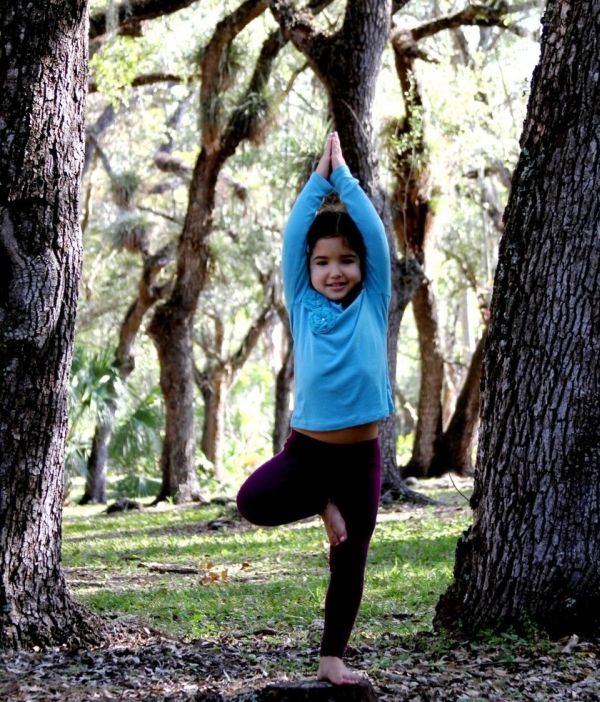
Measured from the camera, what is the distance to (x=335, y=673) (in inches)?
157

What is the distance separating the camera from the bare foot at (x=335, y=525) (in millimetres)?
3998

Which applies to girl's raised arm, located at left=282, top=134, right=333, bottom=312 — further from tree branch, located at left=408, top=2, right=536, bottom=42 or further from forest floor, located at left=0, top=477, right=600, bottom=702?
tree branch, located at left=408, top=2, right=536, bottom=42

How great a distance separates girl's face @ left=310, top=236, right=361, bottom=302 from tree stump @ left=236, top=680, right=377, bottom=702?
1549 millimetres

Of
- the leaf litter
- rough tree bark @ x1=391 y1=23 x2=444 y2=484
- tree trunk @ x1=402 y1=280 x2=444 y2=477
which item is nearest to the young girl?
the leaf litter

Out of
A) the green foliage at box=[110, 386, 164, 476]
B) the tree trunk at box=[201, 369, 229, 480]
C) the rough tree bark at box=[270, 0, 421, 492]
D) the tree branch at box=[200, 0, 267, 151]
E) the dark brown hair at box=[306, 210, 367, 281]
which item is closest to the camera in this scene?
the dark brown hair at box=[306, 210, 367, 281]

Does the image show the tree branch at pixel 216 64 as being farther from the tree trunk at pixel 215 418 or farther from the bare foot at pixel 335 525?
the bare foot at pixel 335 525

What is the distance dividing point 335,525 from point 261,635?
7.40ft

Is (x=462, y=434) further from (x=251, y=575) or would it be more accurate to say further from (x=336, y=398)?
(x=336, y=398)

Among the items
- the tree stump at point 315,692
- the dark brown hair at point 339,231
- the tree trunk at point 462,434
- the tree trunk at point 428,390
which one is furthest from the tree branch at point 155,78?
the tree stump at point 315,692

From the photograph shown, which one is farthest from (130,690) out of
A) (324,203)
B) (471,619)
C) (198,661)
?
(324,203)

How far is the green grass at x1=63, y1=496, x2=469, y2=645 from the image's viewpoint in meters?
6.35

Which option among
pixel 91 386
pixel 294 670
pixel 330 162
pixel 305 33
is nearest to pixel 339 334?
pixel 330 162

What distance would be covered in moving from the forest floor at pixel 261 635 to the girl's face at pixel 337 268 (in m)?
1.69

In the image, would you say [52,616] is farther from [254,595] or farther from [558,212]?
[558,212]
